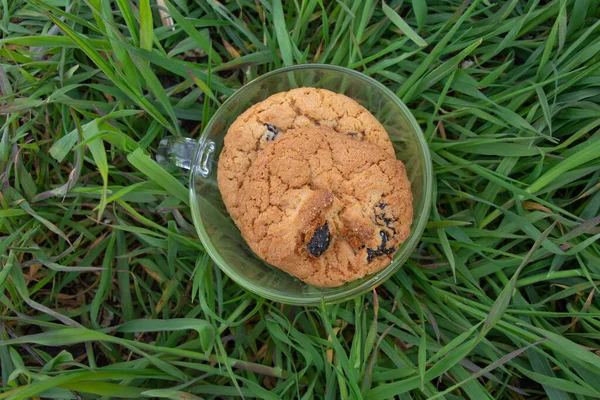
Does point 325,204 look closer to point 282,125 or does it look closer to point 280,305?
point 282,125

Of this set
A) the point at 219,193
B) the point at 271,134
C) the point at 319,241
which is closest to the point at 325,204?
the point at 319,241

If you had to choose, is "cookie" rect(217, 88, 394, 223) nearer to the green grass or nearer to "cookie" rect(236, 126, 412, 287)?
"cookie" rect(236, 126, 412, 287)

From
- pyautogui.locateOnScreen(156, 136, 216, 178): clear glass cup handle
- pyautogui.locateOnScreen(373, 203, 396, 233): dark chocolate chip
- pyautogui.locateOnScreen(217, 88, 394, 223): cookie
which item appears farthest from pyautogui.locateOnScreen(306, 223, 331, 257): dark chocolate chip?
pyautogui.locateOnScreen(156, 136, 216, 178): clear glass cup handle

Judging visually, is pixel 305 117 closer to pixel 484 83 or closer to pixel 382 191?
pixel 382 191

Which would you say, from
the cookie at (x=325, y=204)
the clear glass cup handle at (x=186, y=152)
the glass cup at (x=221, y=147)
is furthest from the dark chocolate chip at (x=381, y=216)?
the clear glass cup handle at (x=186, y=152)

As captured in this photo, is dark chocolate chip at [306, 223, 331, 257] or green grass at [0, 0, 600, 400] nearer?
dark chocolate chip at [306, 223, 331, 257]

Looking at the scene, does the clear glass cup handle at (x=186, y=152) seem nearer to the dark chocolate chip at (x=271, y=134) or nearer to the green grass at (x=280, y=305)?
the green grass at (x=280, y=305)

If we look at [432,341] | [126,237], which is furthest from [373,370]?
[126,237]
